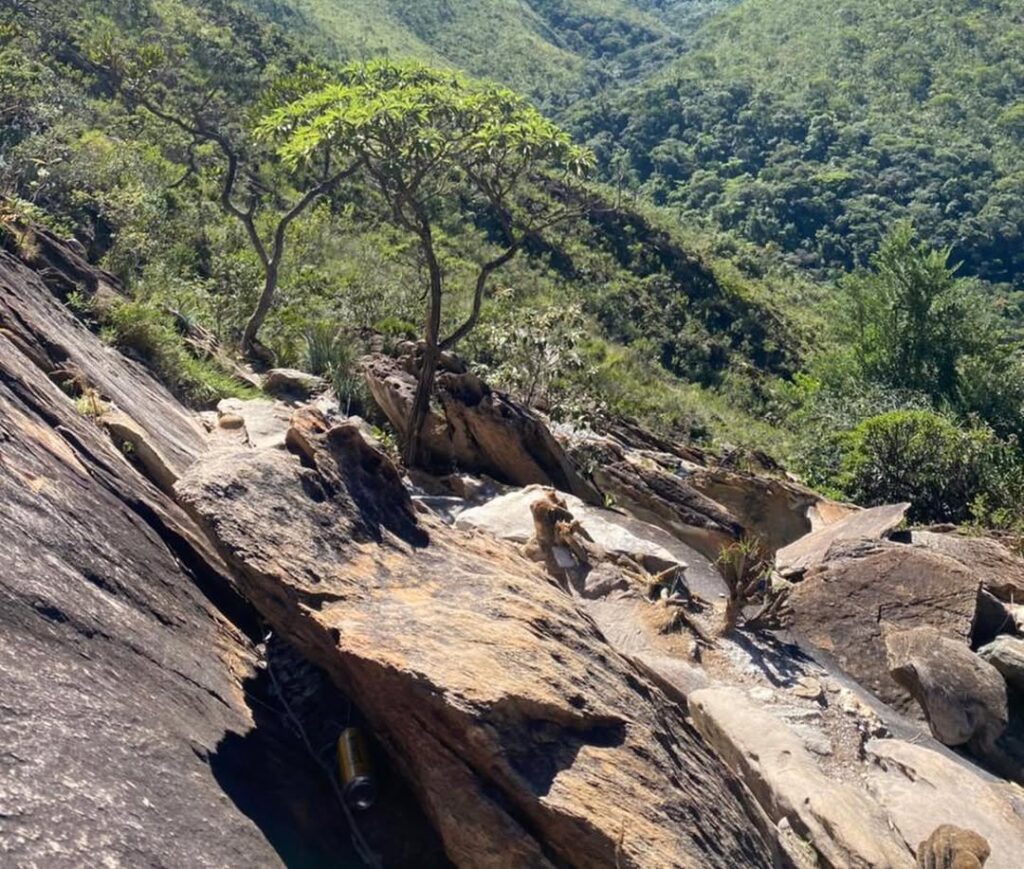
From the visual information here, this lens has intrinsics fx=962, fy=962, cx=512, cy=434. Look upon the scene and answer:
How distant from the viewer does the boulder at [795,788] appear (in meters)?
5.33

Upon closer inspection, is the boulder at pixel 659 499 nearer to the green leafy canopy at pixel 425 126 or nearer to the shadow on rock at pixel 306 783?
the green leafy canopy at pixel 425 126

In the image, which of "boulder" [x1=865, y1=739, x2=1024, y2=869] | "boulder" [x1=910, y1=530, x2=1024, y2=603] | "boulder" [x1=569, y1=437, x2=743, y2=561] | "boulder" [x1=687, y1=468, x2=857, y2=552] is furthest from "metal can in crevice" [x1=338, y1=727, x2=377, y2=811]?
"boulder" [x1=687, y1=468, x2=857, y2=552]

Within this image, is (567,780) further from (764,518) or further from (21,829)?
(764,518)

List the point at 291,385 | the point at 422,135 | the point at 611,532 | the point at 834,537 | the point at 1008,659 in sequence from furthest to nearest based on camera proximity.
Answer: the point at 291,385 < the point at 422,135 < the point at 834,537 < the point at 611,532 < the point at 1008,659

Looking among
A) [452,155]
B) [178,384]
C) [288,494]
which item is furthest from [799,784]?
[452,155]

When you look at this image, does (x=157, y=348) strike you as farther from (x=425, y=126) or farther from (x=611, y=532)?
(x=611, y=532)

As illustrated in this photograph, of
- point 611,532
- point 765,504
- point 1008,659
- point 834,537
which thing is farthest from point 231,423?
point 765,504

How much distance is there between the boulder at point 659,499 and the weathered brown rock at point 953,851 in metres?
7.88

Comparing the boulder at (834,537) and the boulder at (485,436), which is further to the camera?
the boulder at (485,436)

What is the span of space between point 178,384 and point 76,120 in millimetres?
20493

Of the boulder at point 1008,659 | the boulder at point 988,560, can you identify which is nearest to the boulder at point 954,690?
the boulder at point 1008,659

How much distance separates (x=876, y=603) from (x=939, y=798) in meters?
3.56

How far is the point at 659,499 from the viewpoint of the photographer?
1389 centimetres

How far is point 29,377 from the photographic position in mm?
5609
